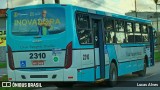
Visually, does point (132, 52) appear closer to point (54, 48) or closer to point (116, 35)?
point (116, 35)

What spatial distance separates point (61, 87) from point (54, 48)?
12.0ft

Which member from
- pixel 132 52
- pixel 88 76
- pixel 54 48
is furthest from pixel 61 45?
pixel 132 52

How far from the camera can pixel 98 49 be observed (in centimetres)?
1582

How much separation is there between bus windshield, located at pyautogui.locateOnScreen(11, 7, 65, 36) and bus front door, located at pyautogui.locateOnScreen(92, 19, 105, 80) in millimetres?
1933

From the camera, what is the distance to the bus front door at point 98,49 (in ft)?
50.8

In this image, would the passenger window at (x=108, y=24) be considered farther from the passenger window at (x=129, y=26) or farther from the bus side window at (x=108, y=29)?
the passenger window at (x=129, y=26)

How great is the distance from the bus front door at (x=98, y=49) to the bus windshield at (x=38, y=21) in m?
1.93

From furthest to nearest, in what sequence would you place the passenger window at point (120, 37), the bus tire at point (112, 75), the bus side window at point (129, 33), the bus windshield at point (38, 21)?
the bus side window at point (129, 33)
the passenger window at point (120, 37)
the bus tire at point (112, 75)
the bus windshield at point (38, 21)

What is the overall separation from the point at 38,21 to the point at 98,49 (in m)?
2.71

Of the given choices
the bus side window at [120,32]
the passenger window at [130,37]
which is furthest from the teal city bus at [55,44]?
the passenger window at [130,37]

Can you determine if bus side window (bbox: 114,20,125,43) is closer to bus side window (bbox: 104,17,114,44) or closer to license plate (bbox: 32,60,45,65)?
bus side window (bbox: 104,17,114,44)

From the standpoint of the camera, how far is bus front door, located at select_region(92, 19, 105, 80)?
610 inches

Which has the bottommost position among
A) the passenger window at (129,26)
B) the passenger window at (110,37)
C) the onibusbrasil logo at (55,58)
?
the onibusbrasil logo at (55,58)

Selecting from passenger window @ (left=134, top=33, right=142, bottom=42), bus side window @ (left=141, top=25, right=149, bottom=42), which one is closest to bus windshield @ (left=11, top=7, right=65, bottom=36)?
passenger window @ (left=134, top=33, right=142, bottom=42)
